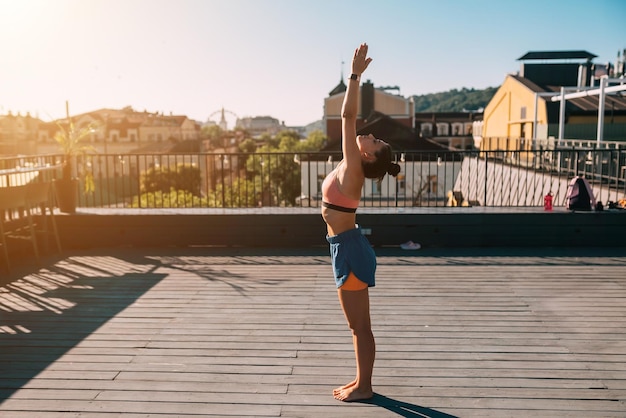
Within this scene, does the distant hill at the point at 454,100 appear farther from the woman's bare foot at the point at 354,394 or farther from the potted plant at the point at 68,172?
the woman's bare foot at the point at 354,394

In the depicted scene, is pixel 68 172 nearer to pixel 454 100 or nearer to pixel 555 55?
pixel 555 55

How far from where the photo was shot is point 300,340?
436cm

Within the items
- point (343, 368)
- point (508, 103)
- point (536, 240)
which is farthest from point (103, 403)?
point (508, 103)

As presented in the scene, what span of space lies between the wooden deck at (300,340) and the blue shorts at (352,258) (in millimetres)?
765

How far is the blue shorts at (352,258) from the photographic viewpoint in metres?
3.16

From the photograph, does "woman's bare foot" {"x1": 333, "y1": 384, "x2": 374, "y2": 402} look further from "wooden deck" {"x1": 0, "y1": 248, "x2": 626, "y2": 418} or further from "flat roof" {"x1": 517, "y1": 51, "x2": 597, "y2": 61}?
"flat roof" {"x1": 517, "y1": 51, "x2": 597, "y2": 61}

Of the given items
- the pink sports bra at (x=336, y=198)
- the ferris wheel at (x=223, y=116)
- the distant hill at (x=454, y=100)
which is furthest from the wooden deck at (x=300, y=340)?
the distant hill at (x=454, y=100)

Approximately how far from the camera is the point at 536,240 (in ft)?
26.3

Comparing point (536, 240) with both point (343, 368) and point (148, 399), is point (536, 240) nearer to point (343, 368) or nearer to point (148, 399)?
point (343, 368)

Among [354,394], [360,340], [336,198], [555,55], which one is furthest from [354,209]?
[555,55]

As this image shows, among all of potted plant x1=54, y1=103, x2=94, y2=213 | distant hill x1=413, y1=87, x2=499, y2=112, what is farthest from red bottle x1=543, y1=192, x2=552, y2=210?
distant hill x1=413, y1=87, x2=499, y2=112

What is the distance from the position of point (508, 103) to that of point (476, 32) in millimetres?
11209

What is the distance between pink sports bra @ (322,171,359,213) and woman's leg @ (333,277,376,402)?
0.46 m

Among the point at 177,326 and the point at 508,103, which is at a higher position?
the point at 508,103
